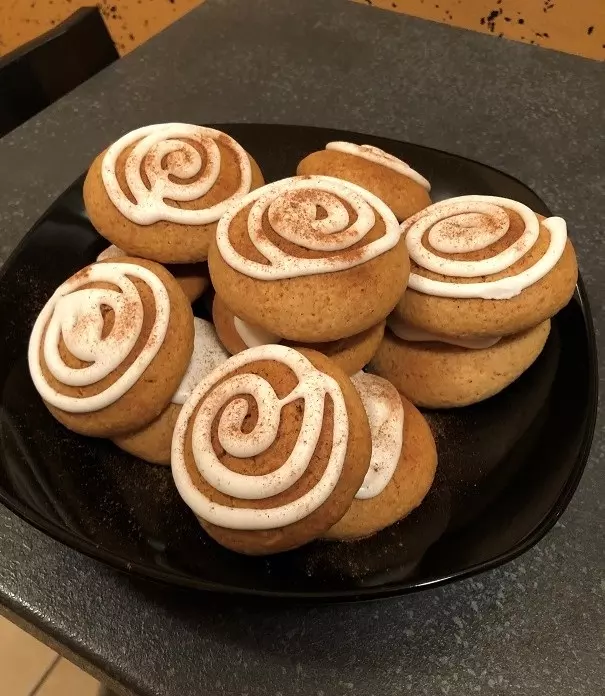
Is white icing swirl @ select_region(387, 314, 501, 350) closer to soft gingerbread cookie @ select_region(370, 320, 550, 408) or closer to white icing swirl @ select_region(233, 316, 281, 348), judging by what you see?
soft gingerbread cookie @ select_region(370, 320, 550, 408)

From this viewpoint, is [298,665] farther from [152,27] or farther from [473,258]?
[152,27]

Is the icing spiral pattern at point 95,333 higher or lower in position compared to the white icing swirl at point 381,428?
higher

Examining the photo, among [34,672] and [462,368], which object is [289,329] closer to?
[462,368]

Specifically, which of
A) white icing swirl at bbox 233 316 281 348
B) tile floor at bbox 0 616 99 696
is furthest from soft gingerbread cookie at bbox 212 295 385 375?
tile floor at bbox 0 616 99 696

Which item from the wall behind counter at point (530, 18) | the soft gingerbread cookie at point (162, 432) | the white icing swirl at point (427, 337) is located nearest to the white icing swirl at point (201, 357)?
the soft gingerbread cookie at point (162, 432)

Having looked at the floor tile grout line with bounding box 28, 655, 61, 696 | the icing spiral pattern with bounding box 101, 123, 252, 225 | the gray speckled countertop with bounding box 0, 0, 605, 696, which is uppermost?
the icing spiral pattern with bounding box 101, 123, 252, 225

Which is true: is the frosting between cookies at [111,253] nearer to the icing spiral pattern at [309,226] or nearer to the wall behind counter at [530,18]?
the icing spiral pattern at [309,226]

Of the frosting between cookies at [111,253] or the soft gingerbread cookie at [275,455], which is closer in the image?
the soft gingerbread cookie at [275,455]

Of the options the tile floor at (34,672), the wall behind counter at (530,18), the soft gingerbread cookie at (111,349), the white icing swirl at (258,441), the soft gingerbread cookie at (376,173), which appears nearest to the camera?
the white icing swirl at (258,441)

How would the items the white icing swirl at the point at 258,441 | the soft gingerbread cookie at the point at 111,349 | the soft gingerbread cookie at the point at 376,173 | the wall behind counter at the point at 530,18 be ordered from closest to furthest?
the white icing swirl at the point at 258,441 → the soft gingerbread cookie at the point at 111,349 → the soft gingerbread cookie at the point at 376,173 → the wall behind counter at the point at 530,18
